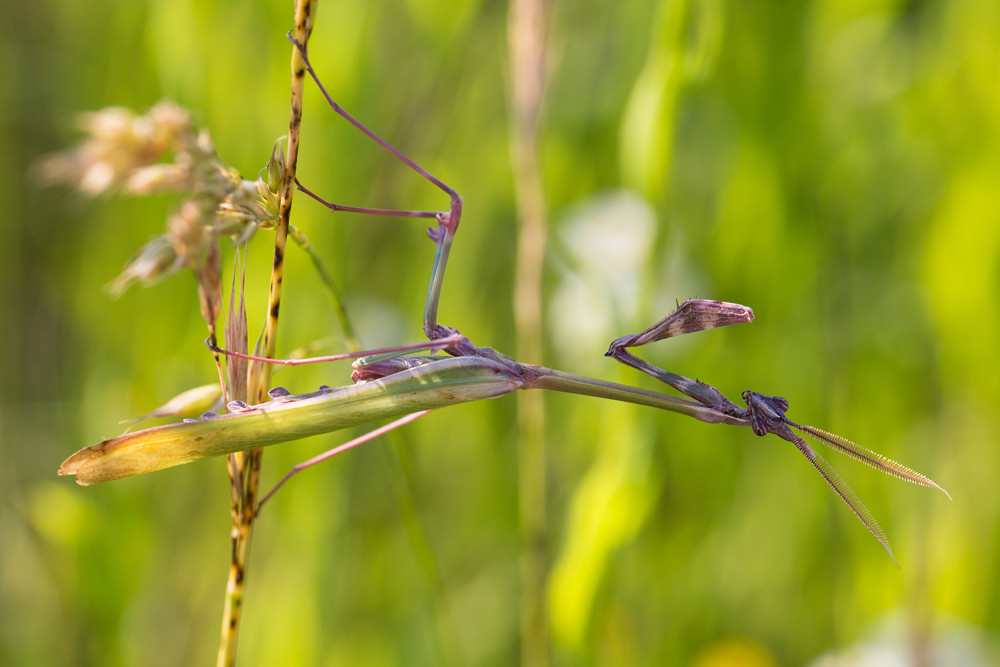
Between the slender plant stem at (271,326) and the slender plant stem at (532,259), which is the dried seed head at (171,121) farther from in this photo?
the slender plant stem at (532,259)

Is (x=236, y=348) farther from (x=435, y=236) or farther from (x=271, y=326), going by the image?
(x=435, y=236)

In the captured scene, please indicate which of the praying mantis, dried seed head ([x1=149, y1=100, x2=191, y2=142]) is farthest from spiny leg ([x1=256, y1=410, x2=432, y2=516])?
dried seed head ([x1=149, y1=100, x2=191, y2=142])

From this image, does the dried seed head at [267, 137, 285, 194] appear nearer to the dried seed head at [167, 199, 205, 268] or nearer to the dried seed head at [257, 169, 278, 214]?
the dried seed head at [257, 169, 278, 214]

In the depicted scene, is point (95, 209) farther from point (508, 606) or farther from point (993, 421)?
point (993, 421)

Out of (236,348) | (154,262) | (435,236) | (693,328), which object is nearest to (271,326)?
(236,348)

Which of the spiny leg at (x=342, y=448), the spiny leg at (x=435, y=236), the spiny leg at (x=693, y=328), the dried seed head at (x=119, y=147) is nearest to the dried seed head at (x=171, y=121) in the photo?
the dried seed head at (x=119, y=147)
